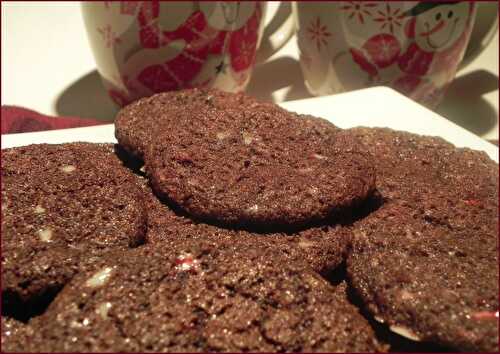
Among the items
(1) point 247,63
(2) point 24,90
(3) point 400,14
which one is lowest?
(2) point 24,90

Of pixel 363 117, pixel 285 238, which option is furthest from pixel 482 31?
pixel 285 238

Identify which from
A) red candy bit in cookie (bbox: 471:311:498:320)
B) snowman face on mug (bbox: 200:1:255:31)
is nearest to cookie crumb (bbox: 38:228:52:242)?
red candy bit in cookie (bbox: 471:311:498:320)

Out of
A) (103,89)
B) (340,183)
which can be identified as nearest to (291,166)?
(340,183)

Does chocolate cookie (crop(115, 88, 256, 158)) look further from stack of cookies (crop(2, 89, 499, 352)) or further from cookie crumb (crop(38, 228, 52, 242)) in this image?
cookie crumb (crop(38, 228, 52, 242))

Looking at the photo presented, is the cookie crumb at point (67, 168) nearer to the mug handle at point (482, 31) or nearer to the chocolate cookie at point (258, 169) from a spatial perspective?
the chocolate cookie at point (258, 169)

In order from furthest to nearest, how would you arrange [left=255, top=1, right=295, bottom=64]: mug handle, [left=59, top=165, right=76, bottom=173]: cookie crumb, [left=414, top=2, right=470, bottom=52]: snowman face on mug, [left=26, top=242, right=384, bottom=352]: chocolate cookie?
[left=255, top=1, right=295, bottom=64]: mug handle < [left=414, top=2, right=470, bottom=52]: snowman face on mug < [left=59, top=165, right=76, bottom=173]: cookie crumb < [left=26, top=242, right=384, bottom=352]: chocolate cookie

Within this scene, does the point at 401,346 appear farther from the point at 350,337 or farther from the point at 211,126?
the point at 211,126

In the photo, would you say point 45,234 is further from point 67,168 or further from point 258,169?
point 258,169
